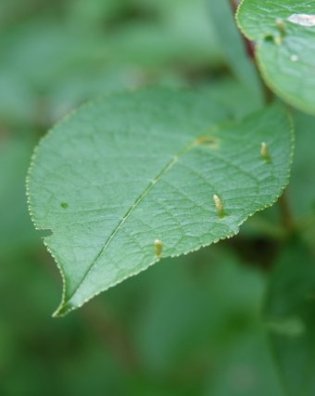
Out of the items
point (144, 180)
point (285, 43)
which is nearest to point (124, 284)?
point (144, 180)

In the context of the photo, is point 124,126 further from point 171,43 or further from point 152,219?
point 171,43

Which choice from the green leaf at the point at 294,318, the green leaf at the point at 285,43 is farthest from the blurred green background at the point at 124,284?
the green leaf at the point at 285,43

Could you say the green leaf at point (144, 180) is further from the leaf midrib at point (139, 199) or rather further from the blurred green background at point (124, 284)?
the blurred green background at point (124, 284)

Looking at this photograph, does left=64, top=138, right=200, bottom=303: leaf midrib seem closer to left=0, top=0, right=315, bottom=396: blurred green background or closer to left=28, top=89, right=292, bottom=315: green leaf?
left=28, top=89, right=292, bottom=315: green leaf

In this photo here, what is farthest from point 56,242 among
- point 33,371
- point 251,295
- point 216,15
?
point 33,371

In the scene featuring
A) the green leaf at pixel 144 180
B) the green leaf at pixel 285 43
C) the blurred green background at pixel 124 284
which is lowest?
the blurred green background at pixel 124 284

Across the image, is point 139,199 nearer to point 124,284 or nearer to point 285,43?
point 285,43
